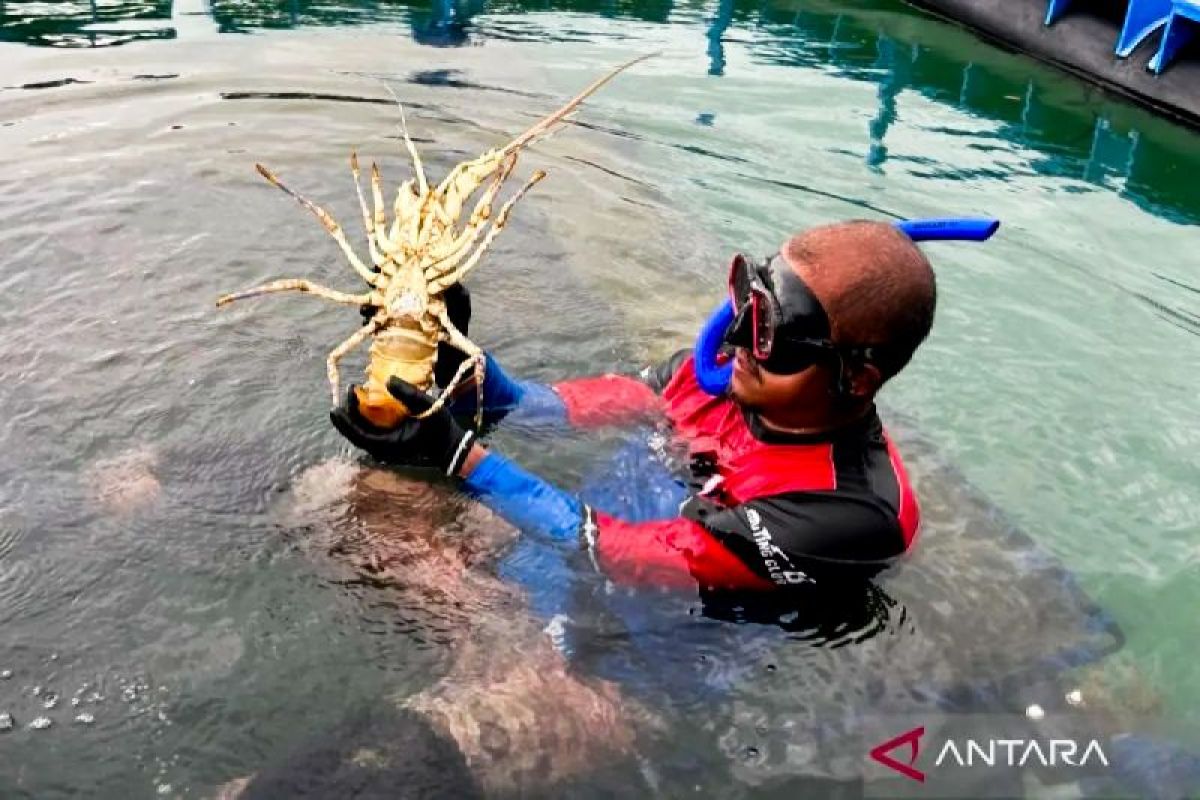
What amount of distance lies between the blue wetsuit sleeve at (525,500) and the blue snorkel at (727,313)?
705mm

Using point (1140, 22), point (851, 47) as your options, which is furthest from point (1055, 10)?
point (851, 47)

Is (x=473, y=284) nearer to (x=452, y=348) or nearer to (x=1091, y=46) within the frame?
(x=452, y=348)

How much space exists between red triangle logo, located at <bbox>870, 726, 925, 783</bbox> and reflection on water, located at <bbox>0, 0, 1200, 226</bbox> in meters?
5.16

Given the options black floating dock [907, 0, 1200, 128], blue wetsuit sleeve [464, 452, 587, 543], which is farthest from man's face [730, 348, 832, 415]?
black floating dock [907, 0, 1200, 128]

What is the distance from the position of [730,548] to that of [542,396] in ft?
4.34

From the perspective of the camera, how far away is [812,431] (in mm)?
3133

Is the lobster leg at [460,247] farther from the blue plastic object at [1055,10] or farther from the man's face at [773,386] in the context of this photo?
the blue plastic object at [1055,10]

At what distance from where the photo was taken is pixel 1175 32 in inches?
346

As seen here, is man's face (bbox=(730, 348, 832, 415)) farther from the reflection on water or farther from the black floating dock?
the black floating dock

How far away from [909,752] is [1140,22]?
8.04 m

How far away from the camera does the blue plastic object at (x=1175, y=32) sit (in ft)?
27.4

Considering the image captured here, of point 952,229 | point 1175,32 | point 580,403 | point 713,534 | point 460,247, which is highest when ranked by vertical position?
point 952,229

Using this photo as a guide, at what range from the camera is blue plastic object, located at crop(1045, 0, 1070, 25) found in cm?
1000

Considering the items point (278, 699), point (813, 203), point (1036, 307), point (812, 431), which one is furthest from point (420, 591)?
point (813, 203)
